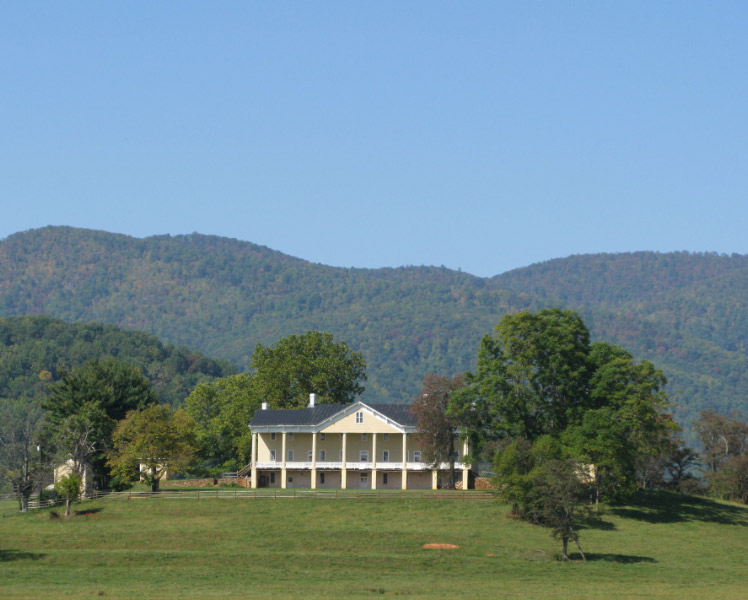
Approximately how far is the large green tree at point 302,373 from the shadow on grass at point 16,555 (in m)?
48.7

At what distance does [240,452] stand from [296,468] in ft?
49.4

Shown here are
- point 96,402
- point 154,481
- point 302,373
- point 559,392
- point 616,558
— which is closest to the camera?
point 616,558

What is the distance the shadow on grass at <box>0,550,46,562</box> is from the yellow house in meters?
37.1

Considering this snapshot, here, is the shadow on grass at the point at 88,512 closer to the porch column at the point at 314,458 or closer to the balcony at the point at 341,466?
the balcony at the point at 341,466

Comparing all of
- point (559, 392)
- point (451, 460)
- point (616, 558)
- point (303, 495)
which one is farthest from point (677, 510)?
point (303, 495)

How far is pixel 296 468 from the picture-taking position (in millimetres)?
98688

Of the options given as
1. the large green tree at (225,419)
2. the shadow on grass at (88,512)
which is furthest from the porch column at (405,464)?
the shadow on grass at (88,512)

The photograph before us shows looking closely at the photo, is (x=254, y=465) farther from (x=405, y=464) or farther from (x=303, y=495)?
(x=303, y=495)

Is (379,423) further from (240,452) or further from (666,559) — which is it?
(666,559)

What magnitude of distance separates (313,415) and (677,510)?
109ft

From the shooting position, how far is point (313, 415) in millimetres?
100188

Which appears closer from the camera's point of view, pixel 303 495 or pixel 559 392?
pixel 303 495

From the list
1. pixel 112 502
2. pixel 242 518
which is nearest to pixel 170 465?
pixel 112 502

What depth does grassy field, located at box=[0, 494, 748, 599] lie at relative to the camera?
52.1 meters
